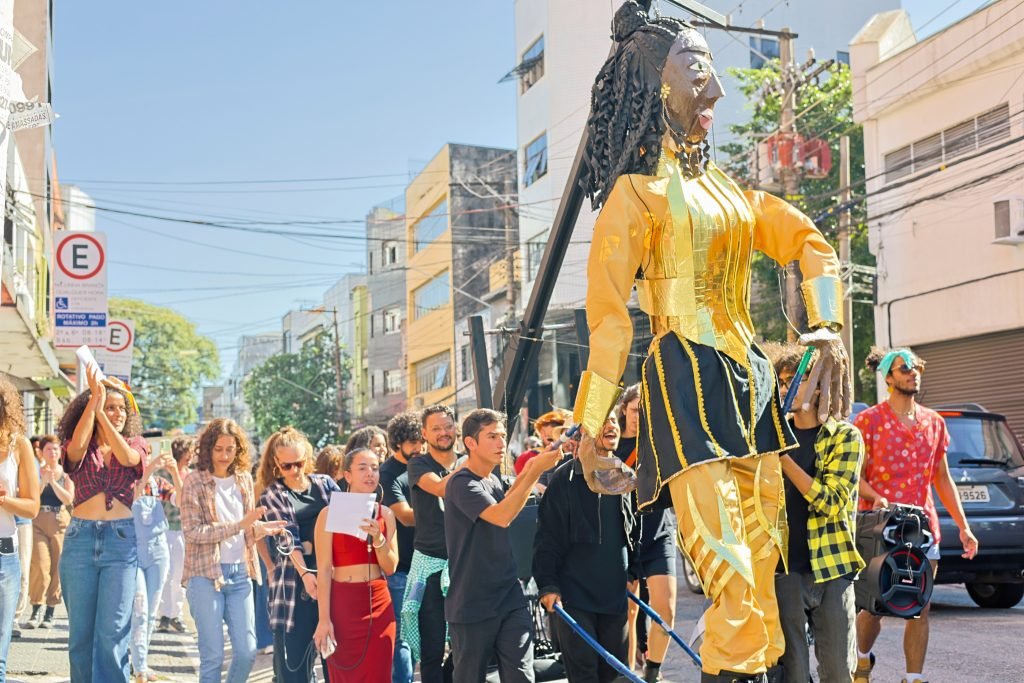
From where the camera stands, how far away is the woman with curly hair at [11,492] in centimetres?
556

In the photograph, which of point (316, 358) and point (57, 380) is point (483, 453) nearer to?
point (57, 380)

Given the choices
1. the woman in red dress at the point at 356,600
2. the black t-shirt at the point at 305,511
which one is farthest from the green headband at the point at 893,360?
the black t-shirt at the point at 305,511

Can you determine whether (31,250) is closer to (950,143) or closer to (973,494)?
(950,143)

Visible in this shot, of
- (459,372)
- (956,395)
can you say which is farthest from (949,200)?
(459,372)

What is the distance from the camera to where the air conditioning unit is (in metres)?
17.9

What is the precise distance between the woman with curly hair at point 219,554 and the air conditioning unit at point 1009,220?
1454cm

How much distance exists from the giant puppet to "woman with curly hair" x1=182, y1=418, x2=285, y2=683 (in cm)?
315

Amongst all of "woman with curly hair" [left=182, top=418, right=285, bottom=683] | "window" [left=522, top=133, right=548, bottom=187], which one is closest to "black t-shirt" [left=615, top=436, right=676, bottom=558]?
"woman with curly hair" [left=182, top=418, right=285, bottom=683]

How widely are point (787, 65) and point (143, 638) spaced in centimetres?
1824

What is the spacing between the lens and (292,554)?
20.8ft

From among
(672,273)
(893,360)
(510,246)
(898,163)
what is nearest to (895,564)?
(893,360)

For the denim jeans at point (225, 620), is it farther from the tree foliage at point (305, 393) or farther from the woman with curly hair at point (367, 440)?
the tree foliage at point (305, 393)

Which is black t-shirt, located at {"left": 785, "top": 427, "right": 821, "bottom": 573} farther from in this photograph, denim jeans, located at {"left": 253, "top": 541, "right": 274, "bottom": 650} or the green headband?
denim jeans, located at {"left": 253, "top": 541, "right": 274, "bottom": 650}

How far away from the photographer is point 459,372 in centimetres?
3903
